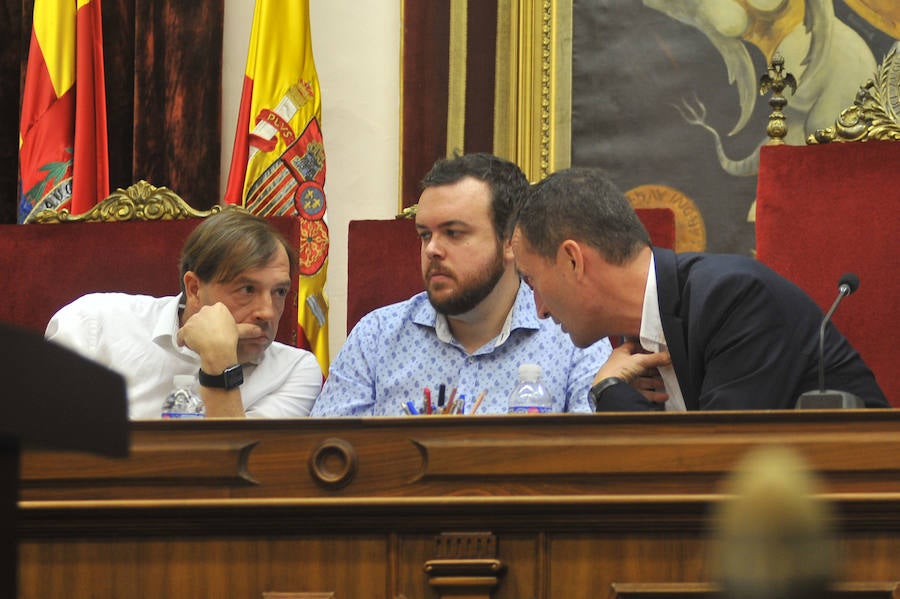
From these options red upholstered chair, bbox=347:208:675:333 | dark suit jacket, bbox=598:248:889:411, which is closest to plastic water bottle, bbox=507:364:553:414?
dark suit jacket, bbox=598:248:889:411

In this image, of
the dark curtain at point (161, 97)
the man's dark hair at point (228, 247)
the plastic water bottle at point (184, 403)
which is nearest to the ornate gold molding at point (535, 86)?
the dark curtain at point (161, 97)

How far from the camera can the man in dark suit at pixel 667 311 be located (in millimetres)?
2061

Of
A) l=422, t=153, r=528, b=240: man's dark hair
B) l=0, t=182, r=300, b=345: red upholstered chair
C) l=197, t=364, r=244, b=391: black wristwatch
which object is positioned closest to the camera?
l=197, t=364, r=244, b=391: black wristwatch

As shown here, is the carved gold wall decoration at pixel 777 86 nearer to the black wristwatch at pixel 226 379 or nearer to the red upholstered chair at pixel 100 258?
the red upholstered chair at pixel 100 258

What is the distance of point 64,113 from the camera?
407 centimetres

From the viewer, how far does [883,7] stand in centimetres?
379

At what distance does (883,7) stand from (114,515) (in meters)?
2.90

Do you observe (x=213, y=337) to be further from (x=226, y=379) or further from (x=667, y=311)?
(x=667, y=311)

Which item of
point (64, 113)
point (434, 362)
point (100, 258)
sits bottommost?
point (434, 362)

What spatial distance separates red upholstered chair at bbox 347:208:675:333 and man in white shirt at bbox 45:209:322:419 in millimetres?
183

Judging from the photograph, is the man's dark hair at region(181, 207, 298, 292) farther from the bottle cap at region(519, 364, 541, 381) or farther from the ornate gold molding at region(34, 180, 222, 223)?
the bottle cap at region(519, 364, 541, 381)

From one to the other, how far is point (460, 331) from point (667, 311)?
2.47 ft

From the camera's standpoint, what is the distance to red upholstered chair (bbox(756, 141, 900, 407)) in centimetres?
266

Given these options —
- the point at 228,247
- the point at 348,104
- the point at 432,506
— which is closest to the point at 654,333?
the point at 432,506
